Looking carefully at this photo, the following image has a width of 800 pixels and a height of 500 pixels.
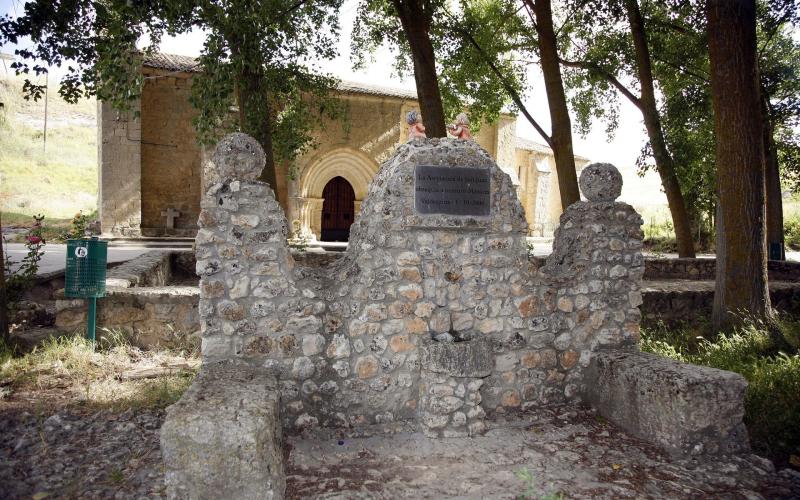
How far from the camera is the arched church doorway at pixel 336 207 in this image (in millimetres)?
19672

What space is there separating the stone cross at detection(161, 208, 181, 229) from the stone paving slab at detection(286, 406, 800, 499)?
15.9 meters

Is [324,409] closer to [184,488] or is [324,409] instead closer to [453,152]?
[184,488]

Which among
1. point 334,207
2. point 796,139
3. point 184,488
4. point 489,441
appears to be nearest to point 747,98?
point 489,441

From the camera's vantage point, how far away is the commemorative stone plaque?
3.80 metres

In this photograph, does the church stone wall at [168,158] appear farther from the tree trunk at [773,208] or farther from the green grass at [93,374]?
the tree trunk at [773,208]

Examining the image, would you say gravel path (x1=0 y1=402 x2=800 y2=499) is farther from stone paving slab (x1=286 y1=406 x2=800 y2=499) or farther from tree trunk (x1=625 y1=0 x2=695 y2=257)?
tree trunk (x1=625 y1=0 x2=695 y2=257)

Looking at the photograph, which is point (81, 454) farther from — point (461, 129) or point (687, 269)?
point (687, 269)

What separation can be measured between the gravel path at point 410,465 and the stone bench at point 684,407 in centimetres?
10

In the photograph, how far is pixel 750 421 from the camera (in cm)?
397

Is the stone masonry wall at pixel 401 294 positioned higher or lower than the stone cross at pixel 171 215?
lower

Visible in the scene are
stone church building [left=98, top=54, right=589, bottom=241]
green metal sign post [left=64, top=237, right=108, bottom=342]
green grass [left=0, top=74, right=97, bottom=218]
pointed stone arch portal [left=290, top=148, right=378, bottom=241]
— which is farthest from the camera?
green grass [left=0, top=74, right=97, bottom=218]

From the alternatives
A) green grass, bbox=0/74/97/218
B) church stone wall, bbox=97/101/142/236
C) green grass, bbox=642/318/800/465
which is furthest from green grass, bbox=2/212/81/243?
green grass, bbox=642/318/800/465

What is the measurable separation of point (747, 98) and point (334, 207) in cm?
1531

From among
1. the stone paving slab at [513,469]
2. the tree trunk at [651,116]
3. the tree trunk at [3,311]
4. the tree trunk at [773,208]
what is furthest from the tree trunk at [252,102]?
the tree trunk at [773,208]
